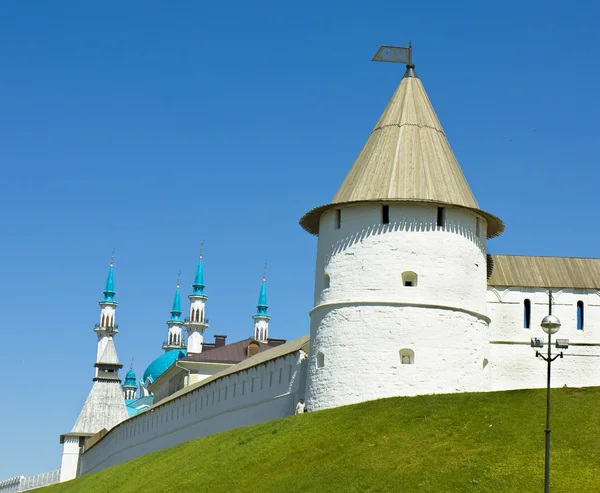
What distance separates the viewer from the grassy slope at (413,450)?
2533 cm

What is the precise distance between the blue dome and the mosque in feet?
203

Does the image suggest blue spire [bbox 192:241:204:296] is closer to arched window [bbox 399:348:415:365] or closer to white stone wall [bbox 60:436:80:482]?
white stone wall [bbox 60:436:80:482]

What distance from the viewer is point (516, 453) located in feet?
85.8

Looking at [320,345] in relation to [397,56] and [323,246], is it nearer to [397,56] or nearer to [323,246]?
[323,246]

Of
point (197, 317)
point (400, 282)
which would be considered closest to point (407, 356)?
point (400, 282)

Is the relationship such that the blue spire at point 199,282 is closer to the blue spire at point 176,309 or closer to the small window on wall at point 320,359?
the blue spire at point 176,309

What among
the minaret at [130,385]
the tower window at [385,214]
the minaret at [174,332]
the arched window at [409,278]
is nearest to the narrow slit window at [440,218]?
the tower window at [385,214]

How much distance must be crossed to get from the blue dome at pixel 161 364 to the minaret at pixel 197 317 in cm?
447

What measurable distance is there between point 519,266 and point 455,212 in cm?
509

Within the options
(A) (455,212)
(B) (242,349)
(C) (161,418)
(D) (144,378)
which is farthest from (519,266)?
(D) (144,378)

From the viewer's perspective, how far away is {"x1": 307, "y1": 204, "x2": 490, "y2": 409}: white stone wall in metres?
35.0

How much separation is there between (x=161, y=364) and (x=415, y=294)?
73.4 metres

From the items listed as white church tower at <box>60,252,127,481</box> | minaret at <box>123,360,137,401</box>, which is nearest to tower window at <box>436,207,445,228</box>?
white church tower at <box>60,252,127,481</box>

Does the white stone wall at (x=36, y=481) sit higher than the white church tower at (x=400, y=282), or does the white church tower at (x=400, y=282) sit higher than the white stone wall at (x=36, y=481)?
the white church tower at (x=400, y=282)
